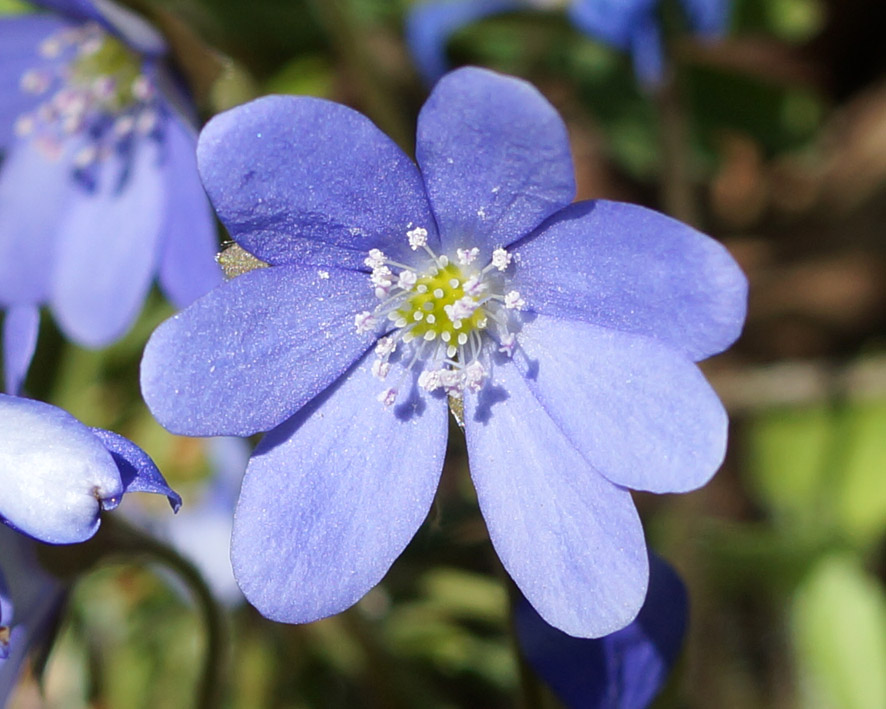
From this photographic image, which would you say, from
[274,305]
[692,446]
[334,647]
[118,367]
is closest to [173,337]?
[274,305]

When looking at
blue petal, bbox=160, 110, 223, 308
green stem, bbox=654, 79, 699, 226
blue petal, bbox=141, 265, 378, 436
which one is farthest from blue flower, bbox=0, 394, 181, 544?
green stem, bbox=654, 79, 699, 226

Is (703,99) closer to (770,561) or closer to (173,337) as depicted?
(770,561)

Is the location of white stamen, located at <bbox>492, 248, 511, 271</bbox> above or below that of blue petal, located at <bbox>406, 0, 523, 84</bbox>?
above

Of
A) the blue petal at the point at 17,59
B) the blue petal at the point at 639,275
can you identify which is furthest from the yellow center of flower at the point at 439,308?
the blue petal at the point at 17,59

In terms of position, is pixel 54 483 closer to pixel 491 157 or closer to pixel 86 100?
pixel 491 157

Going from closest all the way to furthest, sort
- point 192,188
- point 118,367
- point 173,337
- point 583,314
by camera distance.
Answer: point 173,337 → point 583,314 → point 192,188 → point 118,367

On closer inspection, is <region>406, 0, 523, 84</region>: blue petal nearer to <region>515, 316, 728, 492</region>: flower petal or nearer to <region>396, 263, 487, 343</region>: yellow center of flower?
<region>396, 263, 487, 343</region>: yellow center of flower
